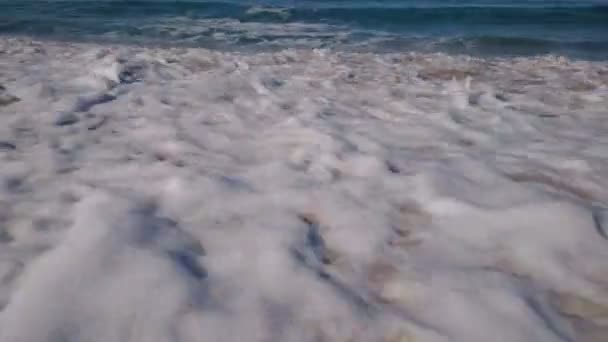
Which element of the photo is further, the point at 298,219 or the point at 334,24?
the point at 334,24

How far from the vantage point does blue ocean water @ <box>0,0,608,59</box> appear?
8.62 m

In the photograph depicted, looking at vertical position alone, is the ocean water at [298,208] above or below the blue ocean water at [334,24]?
below

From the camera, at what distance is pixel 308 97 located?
13.3ft

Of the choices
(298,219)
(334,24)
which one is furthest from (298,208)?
(334,24)

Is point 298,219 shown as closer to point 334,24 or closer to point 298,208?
point 298,208

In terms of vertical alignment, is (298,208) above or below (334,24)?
below

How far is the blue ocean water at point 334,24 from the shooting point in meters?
8.62

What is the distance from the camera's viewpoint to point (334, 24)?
420 inches

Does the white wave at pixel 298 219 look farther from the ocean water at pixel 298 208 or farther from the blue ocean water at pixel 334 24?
the blue ocean water at pixel 334 24

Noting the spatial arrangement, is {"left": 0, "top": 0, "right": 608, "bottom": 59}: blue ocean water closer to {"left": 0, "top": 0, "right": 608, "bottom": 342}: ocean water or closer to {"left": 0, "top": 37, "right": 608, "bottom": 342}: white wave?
{"left": 0, "top": 0, "right": 608, "bottom": 342}: ocean water

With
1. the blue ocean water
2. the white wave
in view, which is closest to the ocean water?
the white wave

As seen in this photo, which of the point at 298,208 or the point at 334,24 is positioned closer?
the point at 298,208

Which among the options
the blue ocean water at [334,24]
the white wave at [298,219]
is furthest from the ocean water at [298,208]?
the blue ocean water at [334,24]

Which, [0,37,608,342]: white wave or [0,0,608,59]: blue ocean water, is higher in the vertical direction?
[0,0,608,59]: blue ocean water
